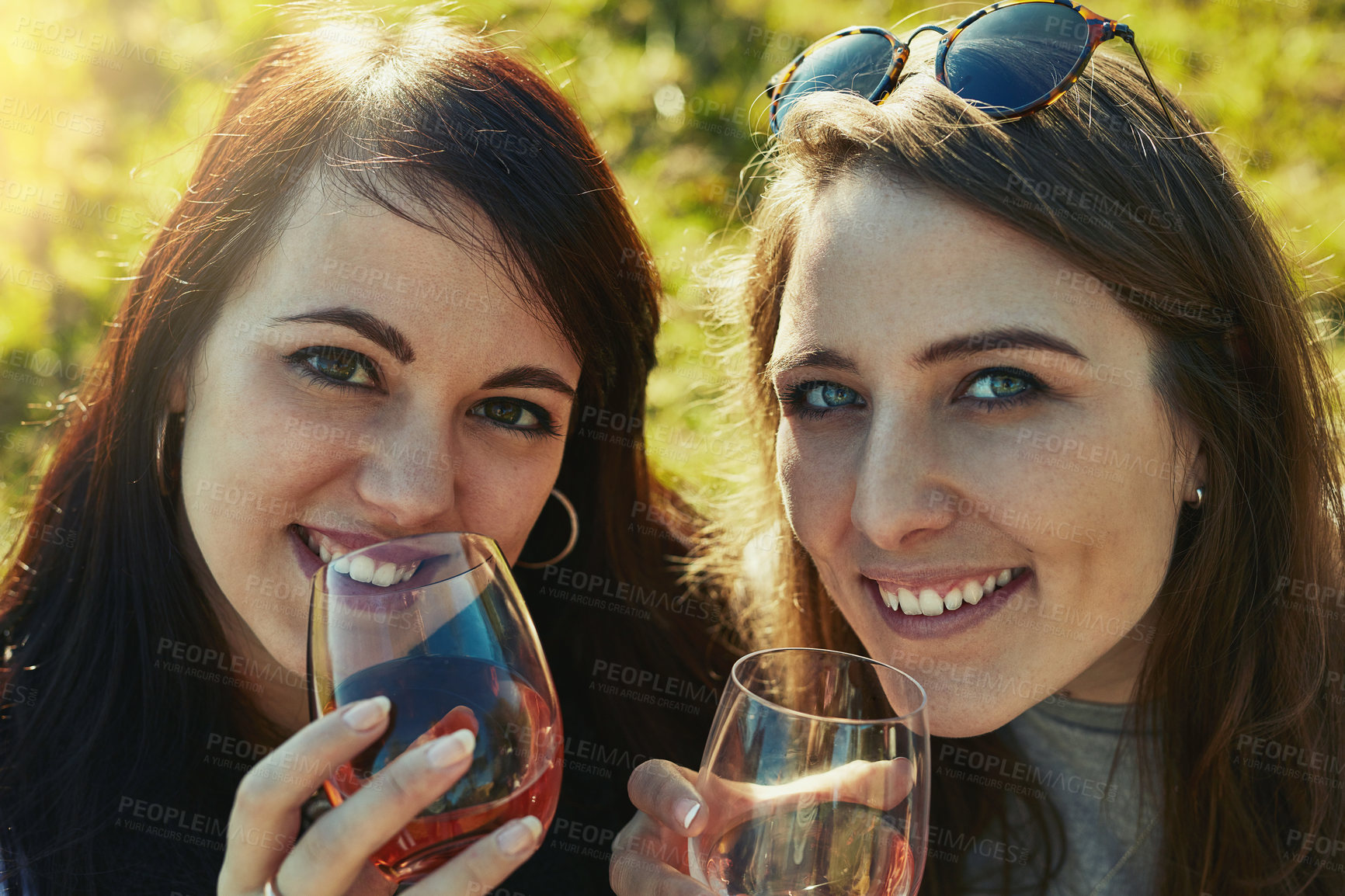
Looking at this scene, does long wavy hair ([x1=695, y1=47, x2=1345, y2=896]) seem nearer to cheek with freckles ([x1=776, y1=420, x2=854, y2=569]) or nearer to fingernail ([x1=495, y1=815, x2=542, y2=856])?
cheek with freckles ([x1=776, y1=420, x2=854, y2=569])

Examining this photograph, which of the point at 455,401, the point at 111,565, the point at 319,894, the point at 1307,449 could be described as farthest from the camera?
the point at 111,565

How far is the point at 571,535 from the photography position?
295cm

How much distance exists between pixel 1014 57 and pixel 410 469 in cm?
141

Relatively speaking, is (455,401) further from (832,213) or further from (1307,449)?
(1307,449)

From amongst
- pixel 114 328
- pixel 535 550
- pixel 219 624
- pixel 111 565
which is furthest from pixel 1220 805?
pixel 114 328

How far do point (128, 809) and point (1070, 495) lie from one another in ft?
6.67

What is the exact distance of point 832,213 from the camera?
6.86 ft

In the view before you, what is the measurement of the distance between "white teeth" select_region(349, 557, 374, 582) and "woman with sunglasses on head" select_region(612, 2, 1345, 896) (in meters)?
0.58

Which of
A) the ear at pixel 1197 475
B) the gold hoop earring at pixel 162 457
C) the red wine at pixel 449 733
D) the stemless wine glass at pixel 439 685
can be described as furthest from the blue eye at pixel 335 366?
the ear at pixel 1197 475

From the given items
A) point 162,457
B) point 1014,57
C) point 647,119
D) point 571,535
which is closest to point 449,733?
point 162,457

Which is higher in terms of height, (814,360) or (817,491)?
(814,360)

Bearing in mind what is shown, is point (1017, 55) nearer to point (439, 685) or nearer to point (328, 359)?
point (328, 359)

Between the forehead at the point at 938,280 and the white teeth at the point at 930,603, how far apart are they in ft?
1.62

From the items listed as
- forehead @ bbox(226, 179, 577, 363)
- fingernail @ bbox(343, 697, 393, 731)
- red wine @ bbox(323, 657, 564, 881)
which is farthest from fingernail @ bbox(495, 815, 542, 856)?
forehead @ bbox(226, 179, 577, 363)
